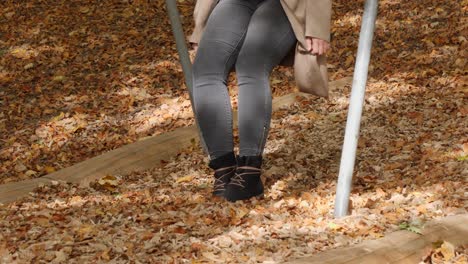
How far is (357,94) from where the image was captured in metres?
3.53

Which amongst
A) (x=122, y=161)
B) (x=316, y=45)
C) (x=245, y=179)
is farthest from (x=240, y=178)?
(x=122, y=161)

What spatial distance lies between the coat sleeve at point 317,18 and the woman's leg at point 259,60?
161 millimetres

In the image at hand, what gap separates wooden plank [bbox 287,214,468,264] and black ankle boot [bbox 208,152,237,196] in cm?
105

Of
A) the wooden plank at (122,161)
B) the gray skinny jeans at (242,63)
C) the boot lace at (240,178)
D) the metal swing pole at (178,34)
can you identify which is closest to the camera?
the gray skinny jeans at (242,63)

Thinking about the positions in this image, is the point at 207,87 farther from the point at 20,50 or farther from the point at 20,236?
the point at 20,50

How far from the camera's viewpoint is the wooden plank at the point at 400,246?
131 inches

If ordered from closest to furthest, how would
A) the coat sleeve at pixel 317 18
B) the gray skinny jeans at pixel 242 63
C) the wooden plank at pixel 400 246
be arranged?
the wooden plank at pixel 400 246
the coat sleeve at pixel 317 18
the gray skinny jeans at pixel 242 63

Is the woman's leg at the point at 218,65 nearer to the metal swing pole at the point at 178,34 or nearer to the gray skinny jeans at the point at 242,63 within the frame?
the gray skinny jeans at the point at 242,63

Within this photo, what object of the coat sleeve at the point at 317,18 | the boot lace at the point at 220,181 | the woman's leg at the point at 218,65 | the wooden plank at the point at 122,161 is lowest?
the wooden plank at the point at 122,161

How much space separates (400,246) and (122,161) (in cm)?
277

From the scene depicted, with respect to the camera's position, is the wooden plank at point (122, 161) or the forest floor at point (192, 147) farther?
the wooden plank at point (122, 161)

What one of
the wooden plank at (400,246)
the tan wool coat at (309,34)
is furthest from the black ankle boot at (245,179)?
the wooden plank at (400,246)

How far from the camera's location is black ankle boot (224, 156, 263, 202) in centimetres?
423

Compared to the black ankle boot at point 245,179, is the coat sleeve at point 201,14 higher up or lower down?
higher up
